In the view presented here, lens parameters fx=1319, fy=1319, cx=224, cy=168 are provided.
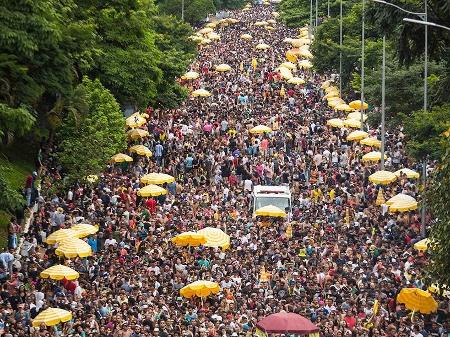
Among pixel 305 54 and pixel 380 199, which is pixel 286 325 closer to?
pixel 380 199

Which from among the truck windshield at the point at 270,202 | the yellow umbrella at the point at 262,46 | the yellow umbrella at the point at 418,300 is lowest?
the yellow umbrella at the point at 418,300

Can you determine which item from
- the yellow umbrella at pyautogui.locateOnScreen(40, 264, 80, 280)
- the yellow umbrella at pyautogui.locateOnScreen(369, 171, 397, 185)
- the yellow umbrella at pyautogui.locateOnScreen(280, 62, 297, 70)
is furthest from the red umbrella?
the yellow umbrella at pyautogui.locateOnScreen(280, 62, 297, 70)

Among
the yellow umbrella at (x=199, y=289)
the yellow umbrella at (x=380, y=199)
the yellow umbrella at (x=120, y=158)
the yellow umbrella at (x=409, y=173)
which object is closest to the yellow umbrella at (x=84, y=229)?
the yellow umbrella at (x=199, y=289)

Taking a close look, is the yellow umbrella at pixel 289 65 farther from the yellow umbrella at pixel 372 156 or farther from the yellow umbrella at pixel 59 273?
the yellow umbrella at pixel 59 273

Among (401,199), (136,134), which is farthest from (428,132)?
(136,134)

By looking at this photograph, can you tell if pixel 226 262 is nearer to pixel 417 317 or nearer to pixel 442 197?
pixel 417 317

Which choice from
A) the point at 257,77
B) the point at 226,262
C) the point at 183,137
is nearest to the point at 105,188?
the point at 226,262

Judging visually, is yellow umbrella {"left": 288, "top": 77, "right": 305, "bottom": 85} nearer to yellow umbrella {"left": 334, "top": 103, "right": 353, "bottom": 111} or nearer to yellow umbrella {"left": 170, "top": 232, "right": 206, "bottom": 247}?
yellow umbrella {"left": 334, "top": 103, "right": 353, "bottom": 111}
